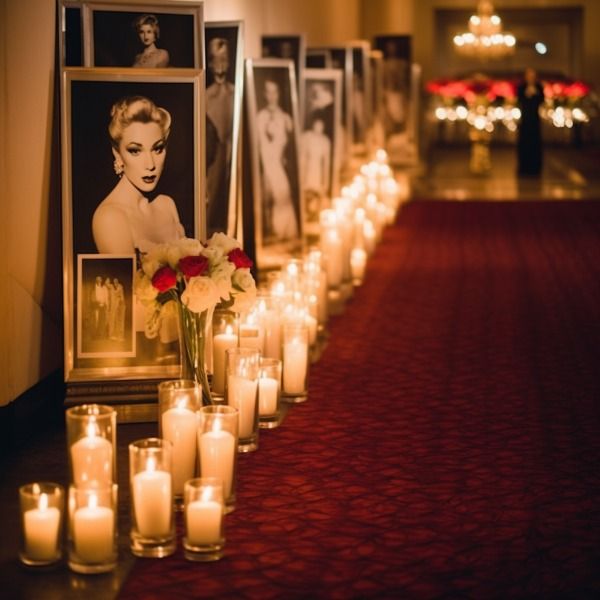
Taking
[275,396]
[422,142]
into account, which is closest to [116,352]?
[275,396]

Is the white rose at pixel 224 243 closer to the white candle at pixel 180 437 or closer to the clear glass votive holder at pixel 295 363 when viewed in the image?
the clear glass votive holder at pixel 295 363

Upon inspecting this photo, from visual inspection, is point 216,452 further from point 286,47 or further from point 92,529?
point 286,47

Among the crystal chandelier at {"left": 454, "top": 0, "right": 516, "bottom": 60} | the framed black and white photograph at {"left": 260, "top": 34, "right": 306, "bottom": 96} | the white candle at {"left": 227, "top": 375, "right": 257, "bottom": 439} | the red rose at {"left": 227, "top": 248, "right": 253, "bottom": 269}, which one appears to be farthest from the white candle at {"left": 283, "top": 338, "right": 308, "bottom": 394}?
the crystal chandelier at {"left": 454, "top": 0, "right": 516, "bottom": 60}

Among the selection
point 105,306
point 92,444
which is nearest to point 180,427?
point 92,444

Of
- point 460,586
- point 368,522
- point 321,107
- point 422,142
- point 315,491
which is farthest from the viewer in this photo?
point 422,142

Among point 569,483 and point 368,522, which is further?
point 569,483

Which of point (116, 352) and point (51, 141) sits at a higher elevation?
point (51, 141)

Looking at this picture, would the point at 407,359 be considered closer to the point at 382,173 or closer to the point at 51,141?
the point at 51,141

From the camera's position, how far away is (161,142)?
15.9 ft

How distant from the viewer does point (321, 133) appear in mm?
9344

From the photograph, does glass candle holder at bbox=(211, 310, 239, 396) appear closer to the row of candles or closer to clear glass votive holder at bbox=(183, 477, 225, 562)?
the row of candles

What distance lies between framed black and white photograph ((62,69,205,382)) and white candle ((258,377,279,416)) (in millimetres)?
350

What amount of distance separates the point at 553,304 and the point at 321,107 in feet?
8.87

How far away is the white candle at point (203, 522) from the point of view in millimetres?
3312
